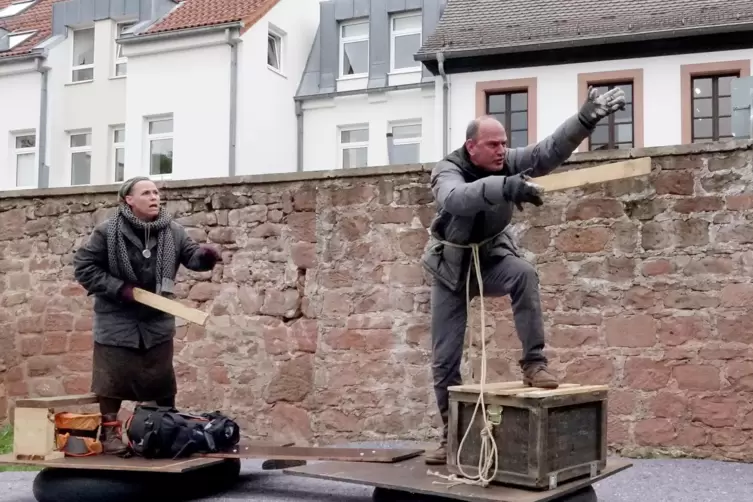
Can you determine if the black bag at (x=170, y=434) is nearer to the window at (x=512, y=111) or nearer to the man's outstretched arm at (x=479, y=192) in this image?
the man's outstretched arm at (x=479, y=192)

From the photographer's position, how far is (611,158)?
258 inches

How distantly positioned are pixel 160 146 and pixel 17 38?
5725mm

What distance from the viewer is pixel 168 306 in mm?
5234

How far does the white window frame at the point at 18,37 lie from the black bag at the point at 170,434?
64.1ft

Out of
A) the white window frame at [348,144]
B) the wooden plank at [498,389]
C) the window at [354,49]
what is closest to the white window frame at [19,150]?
the white window frame at [348,144]

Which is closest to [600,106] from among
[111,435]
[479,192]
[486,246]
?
[479,192]

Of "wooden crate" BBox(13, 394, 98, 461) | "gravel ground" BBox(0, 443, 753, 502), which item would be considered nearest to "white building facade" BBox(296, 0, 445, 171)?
"gravel ground" BBox(0, 443, 753, 502)

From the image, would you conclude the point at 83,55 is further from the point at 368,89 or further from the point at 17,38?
the point at 368,89

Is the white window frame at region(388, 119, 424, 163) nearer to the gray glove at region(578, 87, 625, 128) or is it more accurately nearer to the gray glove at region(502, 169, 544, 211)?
the gray glove at region(578, 87, 625, 128)

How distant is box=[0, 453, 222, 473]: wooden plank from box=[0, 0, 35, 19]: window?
2204cm

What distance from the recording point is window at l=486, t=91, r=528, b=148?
17109 millimetres

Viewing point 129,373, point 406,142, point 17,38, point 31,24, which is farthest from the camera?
point 31,24

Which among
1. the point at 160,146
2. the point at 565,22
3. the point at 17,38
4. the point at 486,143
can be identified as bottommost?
the point at 486,143

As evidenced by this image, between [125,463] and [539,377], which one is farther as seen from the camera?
[125,463]
